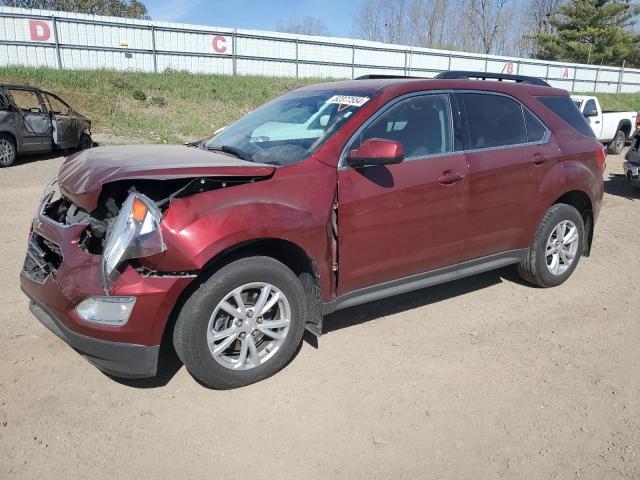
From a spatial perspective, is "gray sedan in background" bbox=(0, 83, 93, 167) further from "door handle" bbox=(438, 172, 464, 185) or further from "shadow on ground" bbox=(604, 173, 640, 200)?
"shadow on ground" bbox=(604, 173, 640, 200)

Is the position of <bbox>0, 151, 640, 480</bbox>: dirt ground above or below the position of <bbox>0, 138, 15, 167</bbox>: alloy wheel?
below

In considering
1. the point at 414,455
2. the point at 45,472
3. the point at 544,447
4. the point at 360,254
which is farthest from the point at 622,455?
the point at 45,472

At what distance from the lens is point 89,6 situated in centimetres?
4022

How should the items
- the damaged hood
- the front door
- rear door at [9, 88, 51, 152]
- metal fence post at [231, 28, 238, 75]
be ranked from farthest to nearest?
metal fence post at [231, 28, 238, 75] → rear door at [9, 88, 51, 152] → the front door → the damaged hood

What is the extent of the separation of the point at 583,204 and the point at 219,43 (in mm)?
21646

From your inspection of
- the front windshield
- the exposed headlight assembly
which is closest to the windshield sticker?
the front windshield

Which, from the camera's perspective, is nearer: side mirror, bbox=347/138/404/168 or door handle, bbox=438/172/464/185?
side mirror, bbox=347/138/404/168

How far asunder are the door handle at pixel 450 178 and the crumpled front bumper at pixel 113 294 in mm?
1987

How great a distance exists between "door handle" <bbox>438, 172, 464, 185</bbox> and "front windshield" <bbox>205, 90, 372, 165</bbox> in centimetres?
80

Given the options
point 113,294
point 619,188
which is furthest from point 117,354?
point 619,188

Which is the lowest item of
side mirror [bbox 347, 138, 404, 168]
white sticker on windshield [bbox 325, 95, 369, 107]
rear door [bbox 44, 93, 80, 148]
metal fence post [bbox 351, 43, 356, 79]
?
rear door [bbox 44, 93, 80, 148]

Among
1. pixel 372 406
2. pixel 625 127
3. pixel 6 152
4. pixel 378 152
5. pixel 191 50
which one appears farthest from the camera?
pixel 191 50

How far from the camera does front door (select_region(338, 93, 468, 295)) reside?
3486 millimetres

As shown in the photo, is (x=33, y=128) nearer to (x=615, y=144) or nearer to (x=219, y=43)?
(x=219, y=43)
